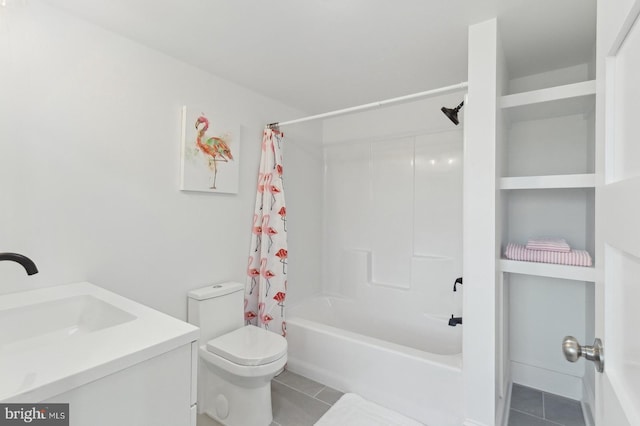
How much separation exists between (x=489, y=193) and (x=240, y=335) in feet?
5.81

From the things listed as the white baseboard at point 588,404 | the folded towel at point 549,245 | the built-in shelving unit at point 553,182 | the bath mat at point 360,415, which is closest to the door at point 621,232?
the built-in shelving unit at point 553,182

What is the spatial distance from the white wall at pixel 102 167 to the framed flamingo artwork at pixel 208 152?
2.6 inches

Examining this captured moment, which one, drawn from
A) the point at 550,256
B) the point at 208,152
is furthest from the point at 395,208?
the point at 208,152

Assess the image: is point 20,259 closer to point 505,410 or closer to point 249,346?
point 249,346

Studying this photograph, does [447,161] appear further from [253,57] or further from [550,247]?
[253,57]

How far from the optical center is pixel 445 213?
262cm

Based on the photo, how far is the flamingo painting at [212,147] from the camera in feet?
6.84

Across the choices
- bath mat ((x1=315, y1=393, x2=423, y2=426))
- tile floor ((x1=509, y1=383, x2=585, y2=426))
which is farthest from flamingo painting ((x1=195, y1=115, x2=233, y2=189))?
tile floor ((x1=509, y1=383, x2=585, y2=426))

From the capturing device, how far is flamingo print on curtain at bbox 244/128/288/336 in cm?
243

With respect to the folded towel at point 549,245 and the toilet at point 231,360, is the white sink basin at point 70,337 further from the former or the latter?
the folded towel at point 549,245

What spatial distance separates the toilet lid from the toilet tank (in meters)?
0.08

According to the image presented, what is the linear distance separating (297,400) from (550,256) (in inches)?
73.1

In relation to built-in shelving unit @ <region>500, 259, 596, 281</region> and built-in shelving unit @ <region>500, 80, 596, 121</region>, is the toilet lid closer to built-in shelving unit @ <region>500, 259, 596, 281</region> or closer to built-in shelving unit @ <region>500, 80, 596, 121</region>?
built-in shelving unit @ <region>500, 259, 596, 281</region>

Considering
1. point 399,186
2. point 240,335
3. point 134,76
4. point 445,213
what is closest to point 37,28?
point 134,76
